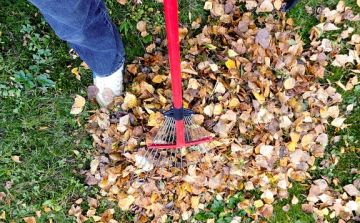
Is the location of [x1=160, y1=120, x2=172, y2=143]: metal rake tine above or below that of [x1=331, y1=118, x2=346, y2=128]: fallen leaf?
below

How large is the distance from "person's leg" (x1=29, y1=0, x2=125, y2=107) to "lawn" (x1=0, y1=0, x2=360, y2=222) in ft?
0.76

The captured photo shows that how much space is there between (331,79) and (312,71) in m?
0.20

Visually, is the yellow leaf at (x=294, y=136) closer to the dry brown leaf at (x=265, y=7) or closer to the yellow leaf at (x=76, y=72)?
the dry brown leaf at (x=265, y=7)

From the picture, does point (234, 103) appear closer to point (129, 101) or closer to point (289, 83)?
point (289, 83)

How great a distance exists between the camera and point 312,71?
1840 mm

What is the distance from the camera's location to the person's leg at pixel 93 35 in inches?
43.3

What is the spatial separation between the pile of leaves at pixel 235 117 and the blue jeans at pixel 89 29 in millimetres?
238

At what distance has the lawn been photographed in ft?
6.05

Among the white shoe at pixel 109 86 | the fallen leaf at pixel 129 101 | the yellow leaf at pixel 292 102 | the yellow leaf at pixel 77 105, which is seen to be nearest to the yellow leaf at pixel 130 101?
the fallen leaf at pixel 129 101

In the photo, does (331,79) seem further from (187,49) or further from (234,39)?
(187,49)

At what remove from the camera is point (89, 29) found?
1335mm

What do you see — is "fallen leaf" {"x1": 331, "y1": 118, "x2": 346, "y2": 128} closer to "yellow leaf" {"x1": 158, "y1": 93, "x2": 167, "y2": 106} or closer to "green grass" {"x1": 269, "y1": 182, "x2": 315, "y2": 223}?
"green grass" {"x1": 269, "y1": 182, "x2": 315, "y2": 223}

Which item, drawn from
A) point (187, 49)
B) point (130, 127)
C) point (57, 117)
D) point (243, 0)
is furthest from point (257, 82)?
point (57, 117)

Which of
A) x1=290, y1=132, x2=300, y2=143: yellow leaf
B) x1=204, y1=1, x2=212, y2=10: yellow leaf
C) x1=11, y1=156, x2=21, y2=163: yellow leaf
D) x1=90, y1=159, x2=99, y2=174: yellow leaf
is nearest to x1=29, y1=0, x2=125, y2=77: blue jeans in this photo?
x1=90, y1=159, x2=99, y2=174: yellow leaf
